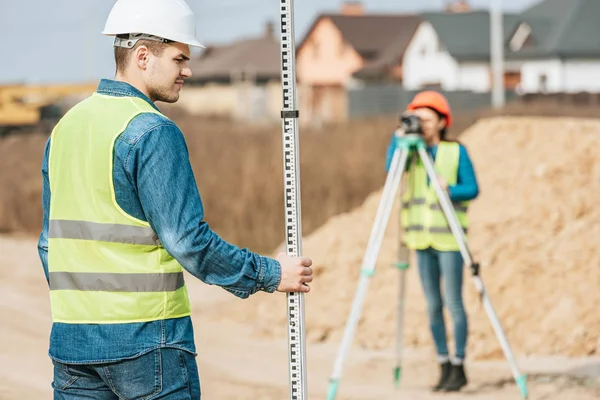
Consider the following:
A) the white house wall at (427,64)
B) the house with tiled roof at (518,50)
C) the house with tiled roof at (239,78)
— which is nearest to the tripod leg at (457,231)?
the house with tiled roof at (518,50)

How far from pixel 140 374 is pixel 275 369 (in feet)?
19.2

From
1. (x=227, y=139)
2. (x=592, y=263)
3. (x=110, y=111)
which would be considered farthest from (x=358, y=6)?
(x=110, y=111)

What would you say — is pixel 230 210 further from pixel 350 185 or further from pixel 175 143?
pixel 175 143

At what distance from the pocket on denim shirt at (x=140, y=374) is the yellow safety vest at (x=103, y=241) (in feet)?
0.38

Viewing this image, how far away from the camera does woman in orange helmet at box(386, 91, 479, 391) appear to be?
767 centimetres

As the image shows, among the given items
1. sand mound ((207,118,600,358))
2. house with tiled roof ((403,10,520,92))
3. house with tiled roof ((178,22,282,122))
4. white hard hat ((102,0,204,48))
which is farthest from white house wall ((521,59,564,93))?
white hard hat ((102,0,204,48))

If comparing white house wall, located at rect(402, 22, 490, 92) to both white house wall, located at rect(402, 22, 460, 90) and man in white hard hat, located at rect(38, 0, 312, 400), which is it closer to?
white house wall, located at rect(402, 22, 460, 90)

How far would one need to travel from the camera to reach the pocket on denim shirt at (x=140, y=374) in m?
3.35

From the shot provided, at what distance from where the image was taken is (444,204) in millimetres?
7391

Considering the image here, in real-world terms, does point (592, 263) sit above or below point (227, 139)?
below

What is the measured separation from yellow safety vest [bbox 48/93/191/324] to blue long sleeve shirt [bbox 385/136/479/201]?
4370 millimetres

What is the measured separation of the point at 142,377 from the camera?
132 inches

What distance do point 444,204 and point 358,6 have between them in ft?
260

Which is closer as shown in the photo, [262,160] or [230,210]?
[230,210]
